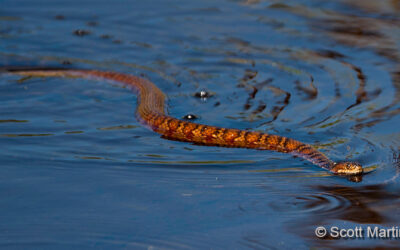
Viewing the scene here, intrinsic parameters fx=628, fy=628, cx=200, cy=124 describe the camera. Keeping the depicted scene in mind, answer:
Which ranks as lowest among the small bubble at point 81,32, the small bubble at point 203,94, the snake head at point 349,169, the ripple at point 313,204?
the ripple at point 313,204

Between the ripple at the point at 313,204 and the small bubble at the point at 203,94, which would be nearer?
the ripple at the point at 313,204

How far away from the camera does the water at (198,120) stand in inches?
229

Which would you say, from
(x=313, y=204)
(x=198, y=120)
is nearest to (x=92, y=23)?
(x=198, y=120)

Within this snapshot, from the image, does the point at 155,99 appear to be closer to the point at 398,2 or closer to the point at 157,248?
the point at 157,248

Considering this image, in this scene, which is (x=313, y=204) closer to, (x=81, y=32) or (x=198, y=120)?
(x=198, y=120)

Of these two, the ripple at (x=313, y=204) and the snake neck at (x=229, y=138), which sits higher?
the snake neck at (x=229, y=138)

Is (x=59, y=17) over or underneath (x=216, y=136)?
over

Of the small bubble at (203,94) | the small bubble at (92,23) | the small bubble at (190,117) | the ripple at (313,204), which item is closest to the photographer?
the ripple at (313,204)

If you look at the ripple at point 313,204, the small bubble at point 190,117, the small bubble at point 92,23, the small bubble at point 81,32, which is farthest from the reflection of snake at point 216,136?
the small bubble at point 92,23

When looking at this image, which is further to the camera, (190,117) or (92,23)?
(92,23)

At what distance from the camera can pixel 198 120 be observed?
908 cm
